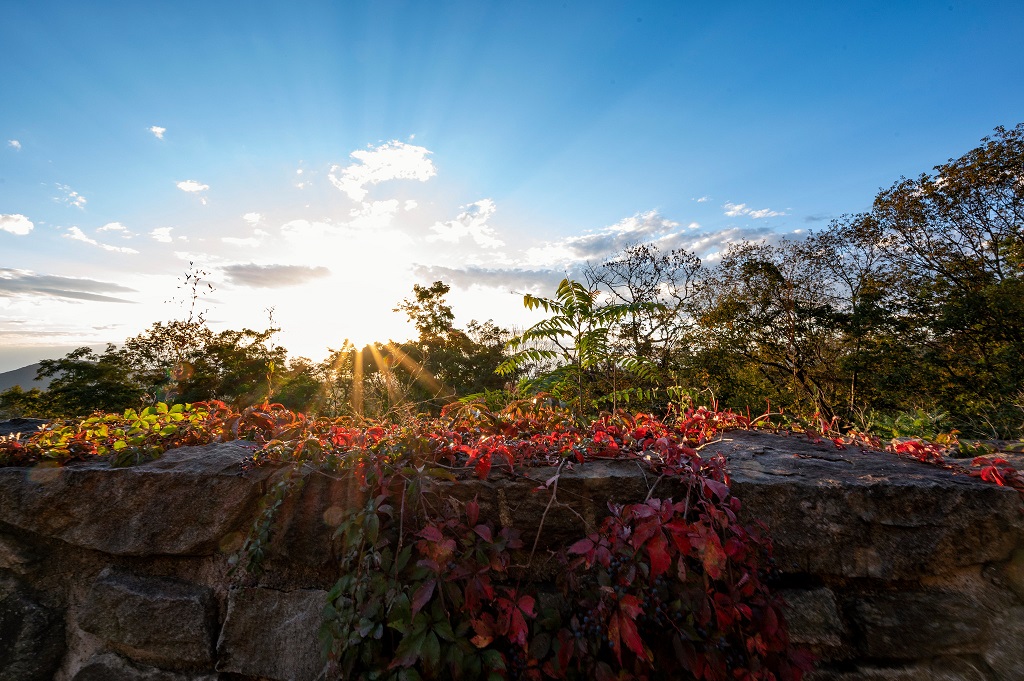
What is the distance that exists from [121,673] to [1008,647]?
329cm

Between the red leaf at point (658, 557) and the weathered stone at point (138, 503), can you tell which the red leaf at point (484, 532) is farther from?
the weathered stone at point (138, 503)

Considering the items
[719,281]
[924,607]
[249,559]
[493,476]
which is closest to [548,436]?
[493,476]

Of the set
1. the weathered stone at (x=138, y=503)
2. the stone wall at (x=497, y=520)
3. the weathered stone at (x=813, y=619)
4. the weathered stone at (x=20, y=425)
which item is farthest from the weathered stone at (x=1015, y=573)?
the weathered stone at (x=20, y=425)

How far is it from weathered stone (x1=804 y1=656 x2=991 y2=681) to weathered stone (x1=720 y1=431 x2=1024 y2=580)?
0.97 ft

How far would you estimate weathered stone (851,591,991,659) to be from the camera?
1.60 metres

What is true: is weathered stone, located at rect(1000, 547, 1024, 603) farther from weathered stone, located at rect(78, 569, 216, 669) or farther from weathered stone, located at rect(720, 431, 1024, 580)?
weathered stone, located at rect(78, 569, 216, 669)

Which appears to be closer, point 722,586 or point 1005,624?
point 722,586

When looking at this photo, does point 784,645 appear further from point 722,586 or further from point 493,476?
point 493,476

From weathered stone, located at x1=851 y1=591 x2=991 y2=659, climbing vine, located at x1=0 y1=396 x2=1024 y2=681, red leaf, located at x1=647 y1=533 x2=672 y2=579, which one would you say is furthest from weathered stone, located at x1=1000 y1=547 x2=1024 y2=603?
red leaf, located at x1=647 y1=533 x2=672 y2=579

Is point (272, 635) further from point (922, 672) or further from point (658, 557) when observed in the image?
point (922, 672)

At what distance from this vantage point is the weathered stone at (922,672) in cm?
158

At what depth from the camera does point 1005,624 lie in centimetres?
162

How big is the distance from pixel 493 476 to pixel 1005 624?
191cm

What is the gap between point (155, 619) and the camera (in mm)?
1738
